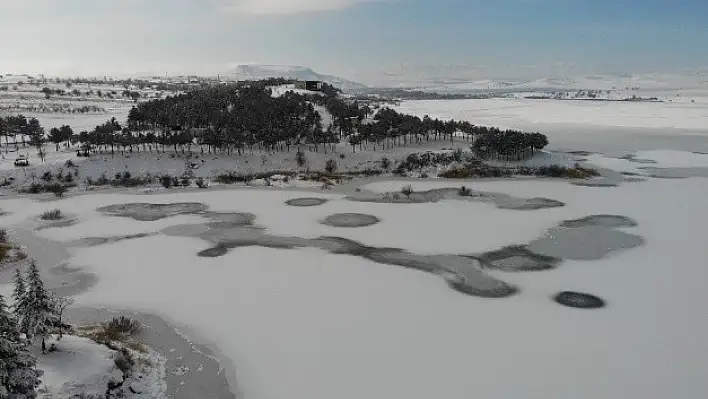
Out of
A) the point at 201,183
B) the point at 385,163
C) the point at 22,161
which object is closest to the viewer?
the point at 201,183

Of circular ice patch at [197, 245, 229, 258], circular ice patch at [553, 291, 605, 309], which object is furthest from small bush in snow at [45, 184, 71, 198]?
circular ice patch at [553, 291, 605, 309]

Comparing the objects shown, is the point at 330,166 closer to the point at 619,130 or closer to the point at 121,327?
the point at 121,327

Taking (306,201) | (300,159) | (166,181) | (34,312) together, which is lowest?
(306,201)

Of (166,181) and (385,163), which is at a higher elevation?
(385,163)

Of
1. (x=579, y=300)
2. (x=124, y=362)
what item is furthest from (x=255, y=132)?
(x=579, y=300)

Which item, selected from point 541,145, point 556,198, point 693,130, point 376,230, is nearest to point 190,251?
point 376,230

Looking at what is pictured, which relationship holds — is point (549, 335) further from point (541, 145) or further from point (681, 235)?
point (541, 145)

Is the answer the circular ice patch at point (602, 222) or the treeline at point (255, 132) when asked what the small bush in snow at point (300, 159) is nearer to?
the treeline at point (255, 132)
